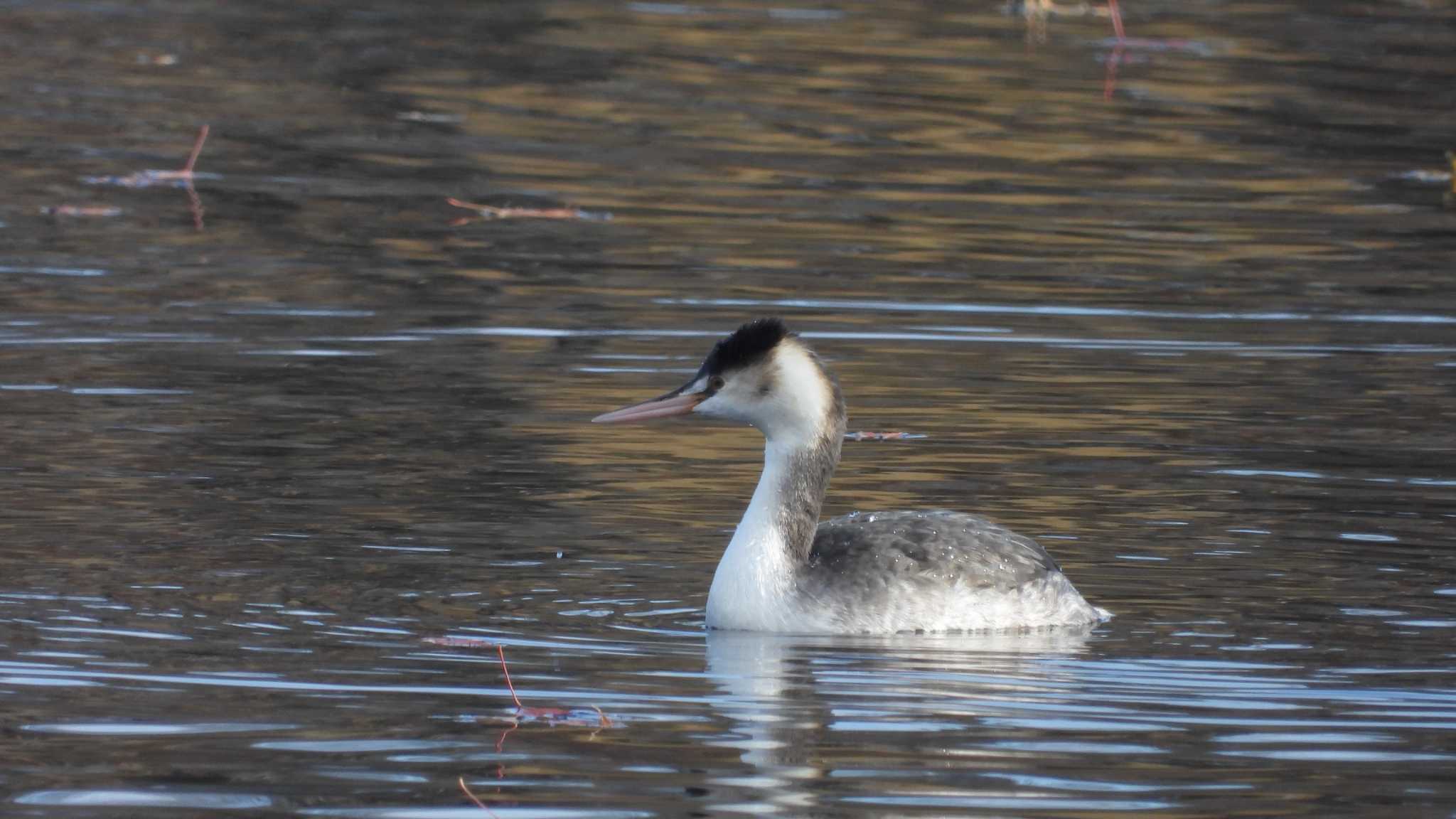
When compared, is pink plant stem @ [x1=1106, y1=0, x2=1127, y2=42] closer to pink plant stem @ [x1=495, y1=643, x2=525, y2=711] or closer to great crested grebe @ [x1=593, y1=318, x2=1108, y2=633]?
great crested grebe @ [x1=593, y1=318, x2=1108, y2=633]

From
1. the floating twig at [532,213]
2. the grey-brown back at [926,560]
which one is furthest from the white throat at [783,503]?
the floating twig at [532,213]

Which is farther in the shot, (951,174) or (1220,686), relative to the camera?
(951,174)

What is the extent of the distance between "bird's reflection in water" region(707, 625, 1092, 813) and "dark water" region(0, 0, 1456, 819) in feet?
0.10

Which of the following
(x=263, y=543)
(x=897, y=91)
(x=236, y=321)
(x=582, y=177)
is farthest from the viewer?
(x=897, y=91)

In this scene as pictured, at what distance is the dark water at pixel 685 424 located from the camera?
7.96 metres

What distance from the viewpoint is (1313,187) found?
20.8 meters

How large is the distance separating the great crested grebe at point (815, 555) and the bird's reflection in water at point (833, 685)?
0.24ft

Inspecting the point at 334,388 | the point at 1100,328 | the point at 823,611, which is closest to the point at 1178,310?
the point at 1100,328

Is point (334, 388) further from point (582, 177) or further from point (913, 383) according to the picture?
point (582, 177)

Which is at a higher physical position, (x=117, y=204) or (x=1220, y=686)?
(x=1220, y=686)

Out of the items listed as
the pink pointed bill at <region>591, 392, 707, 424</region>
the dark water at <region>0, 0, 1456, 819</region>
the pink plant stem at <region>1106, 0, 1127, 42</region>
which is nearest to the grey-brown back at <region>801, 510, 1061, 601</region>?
the dark water at <region>0, 0, 1456, 819</region>

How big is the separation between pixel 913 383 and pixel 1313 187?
25.3 ft

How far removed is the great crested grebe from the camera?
9609 mm

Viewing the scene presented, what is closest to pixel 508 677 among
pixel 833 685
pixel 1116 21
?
pixel 833 685
